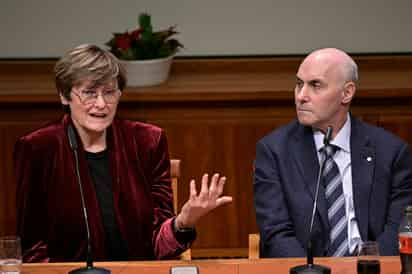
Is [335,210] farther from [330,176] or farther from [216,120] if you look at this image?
[216,120]

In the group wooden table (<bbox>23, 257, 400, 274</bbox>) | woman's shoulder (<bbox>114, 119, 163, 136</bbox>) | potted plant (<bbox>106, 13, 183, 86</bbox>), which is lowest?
wooden table (<bbox>23, 257, 400, 274</bbox>)

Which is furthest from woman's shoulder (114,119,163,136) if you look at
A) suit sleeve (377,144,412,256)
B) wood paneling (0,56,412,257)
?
wood paneling (0,56,412,257)

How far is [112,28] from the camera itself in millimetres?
6273

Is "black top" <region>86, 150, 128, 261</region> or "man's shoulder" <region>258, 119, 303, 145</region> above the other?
"man's shoulder" <region>258, 119, 303, 145</region>

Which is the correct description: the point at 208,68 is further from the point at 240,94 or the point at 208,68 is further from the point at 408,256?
the point at 408,256

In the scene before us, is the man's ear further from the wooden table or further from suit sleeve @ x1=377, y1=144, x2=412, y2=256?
the wooden table

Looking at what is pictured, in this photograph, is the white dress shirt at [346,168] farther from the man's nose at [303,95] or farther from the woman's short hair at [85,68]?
the woman's short hair at [85,68]

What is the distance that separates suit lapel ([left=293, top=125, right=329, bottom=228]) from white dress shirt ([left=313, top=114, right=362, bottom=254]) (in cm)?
3

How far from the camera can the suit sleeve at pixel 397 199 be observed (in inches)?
160

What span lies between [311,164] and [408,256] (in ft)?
2.75

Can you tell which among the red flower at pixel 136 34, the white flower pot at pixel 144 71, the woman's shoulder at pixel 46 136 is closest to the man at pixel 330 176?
the woman's shoulder at pixel 46 136

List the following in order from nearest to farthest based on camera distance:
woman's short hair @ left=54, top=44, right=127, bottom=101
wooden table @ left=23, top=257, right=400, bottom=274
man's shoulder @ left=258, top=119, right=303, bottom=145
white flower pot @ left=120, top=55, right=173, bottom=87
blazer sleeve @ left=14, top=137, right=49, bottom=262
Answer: wooden table @ left=23, top=257, right=400, bottom=274 → woman's short hair @ left=54, top=44, right=127, bottom=101 → blazer sleeve @ left=14, top=137, right=49, bottom=262 → man's shoulder @ left=258, top=119, right=303, bottom=145 → white flower pot @ left=120, top=55, right=173, bottom=87

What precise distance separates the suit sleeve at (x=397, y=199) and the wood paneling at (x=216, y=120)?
1425 millimetres

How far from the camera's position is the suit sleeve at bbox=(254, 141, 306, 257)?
4.00 meters
